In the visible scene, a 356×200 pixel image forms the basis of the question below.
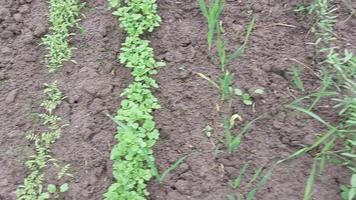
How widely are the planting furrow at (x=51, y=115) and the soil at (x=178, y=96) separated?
36mm

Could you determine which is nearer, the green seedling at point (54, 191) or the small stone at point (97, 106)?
the green seedling at point (54, 191)

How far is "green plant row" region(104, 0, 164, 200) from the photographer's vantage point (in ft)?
7.03

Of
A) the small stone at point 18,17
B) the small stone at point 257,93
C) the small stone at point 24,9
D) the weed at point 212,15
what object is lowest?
the small stone at point 257,93

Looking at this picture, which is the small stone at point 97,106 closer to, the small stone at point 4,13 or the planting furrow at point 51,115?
the planting furrow at point 51,115

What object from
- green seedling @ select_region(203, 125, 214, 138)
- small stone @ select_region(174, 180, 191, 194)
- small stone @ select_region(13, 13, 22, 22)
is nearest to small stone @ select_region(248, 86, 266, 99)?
green seedling @ select_region(203, 125, 214, 138)

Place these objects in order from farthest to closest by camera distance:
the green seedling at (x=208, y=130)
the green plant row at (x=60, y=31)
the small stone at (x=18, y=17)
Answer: the small stone at (x=18, y=17) → the green plant row at (x=60, y=31) → the green seedling at (x=208, y=130)

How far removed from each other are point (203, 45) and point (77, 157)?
33.1 inches

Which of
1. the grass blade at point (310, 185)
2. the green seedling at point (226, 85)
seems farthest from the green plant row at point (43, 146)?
the grass blade at point (310, 185)

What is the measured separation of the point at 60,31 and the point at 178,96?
2.41 feet

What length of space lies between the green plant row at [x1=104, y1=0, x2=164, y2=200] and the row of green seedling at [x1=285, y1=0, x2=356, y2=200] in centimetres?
64

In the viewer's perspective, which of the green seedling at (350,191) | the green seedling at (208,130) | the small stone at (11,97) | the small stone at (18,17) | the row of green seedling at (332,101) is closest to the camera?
the green seedling at (350,191)

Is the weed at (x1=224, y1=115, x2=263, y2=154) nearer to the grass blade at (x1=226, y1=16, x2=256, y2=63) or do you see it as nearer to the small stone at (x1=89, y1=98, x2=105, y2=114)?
the grass blade at (x1=226, y1=16, x2=256, y2=63)

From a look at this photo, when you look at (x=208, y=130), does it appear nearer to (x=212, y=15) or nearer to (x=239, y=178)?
(x=239, y=178)

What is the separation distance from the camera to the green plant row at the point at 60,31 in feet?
8.51
